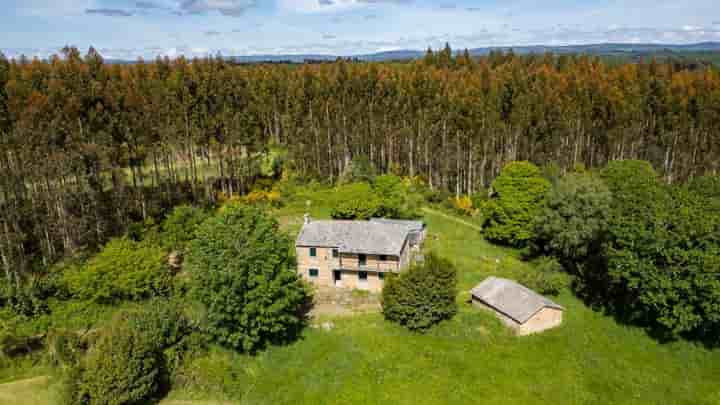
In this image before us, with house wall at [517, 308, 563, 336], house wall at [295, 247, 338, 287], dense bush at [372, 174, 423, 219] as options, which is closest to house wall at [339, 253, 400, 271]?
house wall at [295, 247, 338, 287]

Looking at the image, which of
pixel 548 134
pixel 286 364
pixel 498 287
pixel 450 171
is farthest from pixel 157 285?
pixel 548 134

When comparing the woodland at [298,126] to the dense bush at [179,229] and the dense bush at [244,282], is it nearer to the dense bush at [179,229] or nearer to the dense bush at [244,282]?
the dense bush at [179,229]

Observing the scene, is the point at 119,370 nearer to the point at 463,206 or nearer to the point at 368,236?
the point at 368,236

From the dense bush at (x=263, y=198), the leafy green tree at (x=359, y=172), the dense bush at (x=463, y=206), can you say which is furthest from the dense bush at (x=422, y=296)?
the leafy green tree at (x=359, y=172)

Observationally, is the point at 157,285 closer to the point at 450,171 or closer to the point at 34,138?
the point at 34,138

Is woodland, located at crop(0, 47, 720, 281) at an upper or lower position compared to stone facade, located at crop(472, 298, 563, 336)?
upper

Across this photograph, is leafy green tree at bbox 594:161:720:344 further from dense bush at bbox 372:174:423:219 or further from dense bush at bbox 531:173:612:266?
dense bush at bbox 372:174:423:219
